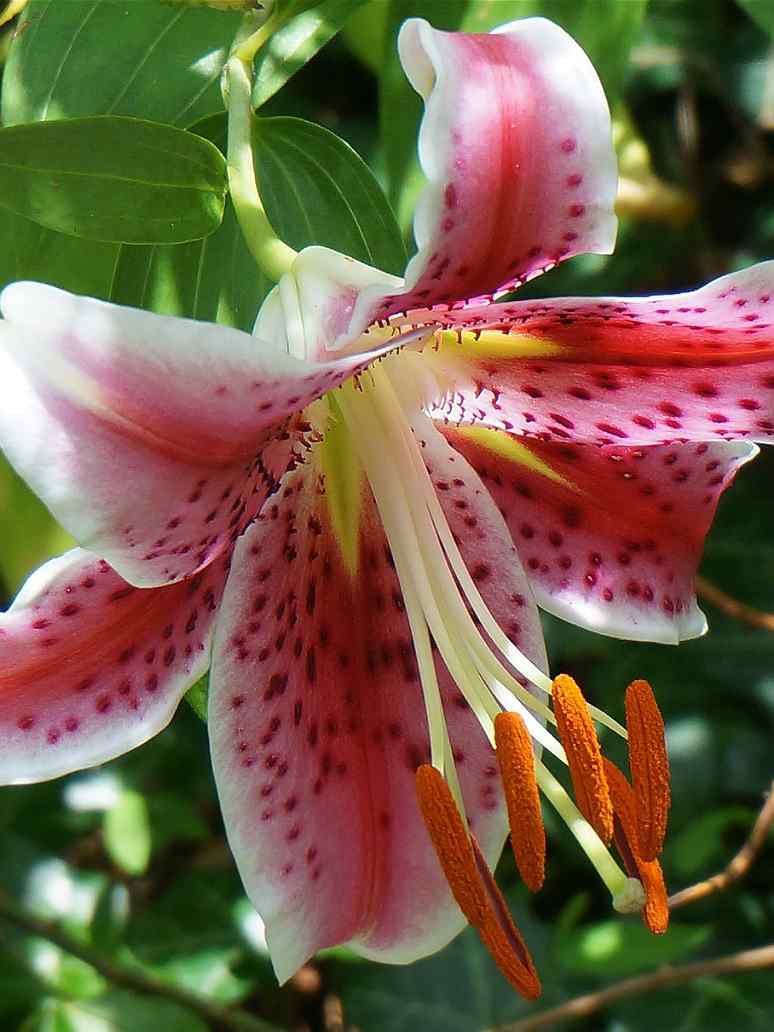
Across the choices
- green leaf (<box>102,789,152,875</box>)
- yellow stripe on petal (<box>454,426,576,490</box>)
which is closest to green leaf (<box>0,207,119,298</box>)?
yellow stripe on petal (<box>454,426,576,490</box>)

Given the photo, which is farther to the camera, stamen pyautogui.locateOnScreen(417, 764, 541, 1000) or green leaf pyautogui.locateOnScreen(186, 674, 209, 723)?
green leaf pyautogui.locateOnScreen(186, 674, 209, 723)

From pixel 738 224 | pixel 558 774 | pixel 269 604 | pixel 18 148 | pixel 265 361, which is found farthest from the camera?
pixel 738 224

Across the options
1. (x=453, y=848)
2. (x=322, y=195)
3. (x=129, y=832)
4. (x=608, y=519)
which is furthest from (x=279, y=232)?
(x=129, y=832)

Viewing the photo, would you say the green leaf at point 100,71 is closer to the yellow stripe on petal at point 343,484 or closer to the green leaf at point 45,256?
the green leaf at point 45,256

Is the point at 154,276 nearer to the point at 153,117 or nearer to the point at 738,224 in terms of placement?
the point at 153,117

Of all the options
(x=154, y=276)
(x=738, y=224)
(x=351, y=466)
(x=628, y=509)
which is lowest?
(x=738, y=224)

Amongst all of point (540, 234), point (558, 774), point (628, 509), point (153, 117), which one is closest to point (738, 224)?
point (558, 774)

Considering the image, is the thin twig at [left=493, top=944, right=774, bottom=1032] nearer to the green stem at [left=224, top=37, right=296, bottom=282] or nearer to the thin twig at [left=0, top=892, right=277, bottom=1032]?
the thin twig at [left=0, top=892, right=277, bottom=1032]

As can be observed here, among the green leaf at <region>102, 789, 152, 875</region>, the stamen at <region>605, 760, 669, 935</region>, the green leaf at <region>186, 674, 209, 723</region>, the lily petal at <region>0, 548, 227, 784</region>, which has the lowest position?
the green leaf at <region>102, 789, 152, 875</region>
